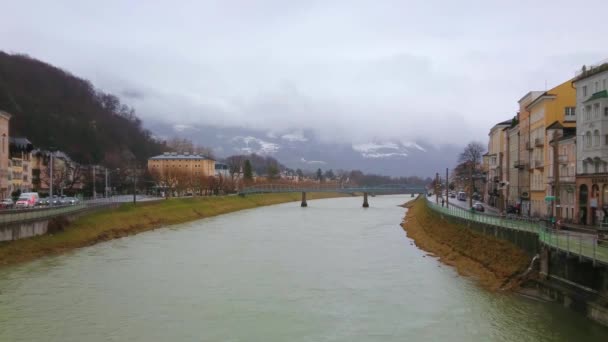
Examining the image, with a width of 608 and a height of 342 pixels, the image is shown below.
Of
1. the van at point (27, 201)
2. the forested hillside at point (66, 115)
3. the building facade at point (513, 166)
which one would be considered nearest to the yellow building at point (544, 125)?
the building facade at point (513, 166)

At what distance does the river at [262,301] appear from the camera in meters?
20.7

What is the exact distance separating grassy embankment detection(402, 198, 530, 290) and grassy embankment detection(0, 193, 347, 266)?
26493 mm

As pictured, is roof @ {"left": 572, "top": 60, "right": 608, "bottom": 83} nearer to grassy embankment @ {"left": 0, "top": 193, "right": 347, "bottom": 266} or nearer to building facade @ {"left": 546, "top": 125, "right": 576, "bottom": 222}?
building facade @ {"left": 546, "top": 125, "right": 576, "bottom": 222}

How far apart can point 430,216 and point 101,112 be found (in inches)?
5166

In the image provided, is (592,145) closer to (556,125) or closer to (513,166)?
(556,125)

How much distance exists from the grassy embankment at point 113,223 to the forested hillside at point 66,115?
4775cm

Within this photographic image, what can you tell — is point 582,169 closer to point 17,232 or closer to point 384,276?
point 384,276

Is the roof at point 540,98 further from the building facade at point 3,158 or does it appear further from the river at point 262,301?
the building facade at point 3,158

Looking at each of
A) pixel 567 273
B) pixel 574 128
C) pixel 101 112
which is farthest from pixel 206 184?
pixel 567 273

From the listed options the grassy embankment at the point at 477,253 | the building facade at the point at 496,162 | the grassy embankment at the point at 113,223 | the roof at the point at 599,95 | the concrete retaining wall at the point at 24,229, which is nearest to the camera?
the grassy embankment at the point at 477,253

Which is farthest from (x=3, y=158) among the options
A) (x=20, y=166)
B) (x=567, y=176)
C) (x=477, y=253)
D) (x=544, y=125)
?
(x=567, y=176)

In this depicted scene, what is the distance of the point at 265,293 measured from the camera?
1067 inches

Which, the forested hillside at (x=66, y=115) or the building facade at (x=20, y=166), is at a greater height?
the forested hillside at (x=66, y=115)

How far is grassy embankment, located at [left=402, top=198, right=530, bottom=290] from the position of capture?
2880 cm
